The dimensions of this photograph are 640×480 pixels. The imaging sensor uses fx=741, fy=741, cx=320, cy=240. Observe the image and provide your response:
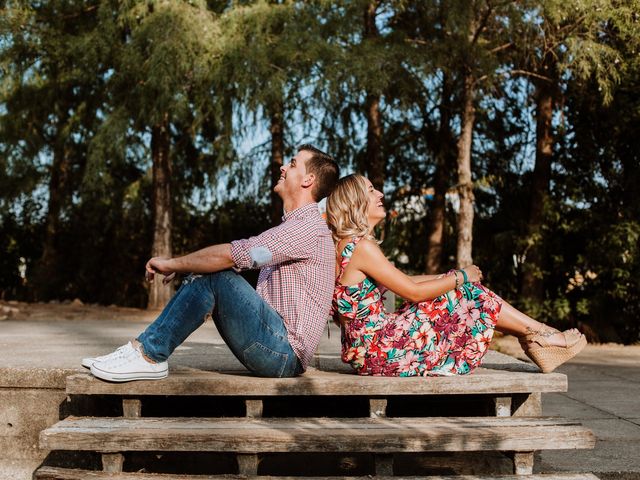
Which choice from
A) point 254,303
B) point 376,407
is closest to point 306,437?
point 376,407

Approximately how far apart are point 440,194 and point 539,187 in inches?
71.7

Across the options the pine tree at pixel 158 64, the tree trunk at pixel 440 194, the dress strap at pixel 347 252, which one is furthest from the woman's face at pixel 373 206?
the tree trunk at pixel 440 194

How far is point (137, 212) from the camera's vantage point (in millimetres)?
13961

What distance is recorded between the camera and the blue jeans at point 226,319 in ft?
10.3

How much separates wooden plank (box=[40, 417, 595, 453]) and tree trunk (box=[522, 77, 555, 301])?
28.5 ft

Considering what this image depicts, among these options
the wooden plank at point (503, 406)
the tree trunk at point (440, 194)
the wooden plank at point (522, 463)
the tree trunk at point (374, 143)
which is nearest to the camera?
the wooden plank at point (522, 463)

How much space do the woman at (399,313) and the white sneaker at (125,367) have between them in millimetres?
904

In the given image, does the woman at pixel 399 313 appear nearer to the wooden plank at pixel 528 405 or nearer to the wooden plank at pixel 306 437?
the wooden plank at pixel 528 405

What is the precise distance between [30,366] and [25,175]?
37.5ft

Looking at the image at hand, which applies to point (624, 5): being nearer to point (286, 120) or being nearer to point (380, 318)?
point (286, 120)

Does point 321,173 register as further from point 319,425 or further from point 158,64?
point 158,64

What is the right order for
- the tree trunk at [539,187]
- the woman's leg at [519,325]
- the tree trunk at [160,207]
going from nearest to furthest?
the woman's leg at [519,325]
the tree trunk at [539,187]
the tree trunk at [160,207]

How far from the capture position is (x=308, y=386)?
3164 millimetres

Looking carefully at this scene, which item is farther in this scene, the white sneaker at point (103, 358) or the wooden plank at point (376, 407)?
the wooden plank at point (376, 407)
